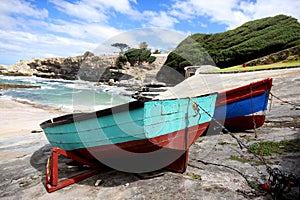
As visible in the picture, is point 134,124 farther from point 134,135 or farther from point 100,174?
point 100,174

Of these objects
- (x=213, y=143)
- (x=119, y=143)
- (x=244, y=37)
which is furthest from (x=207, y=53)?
(x=119, y=143)

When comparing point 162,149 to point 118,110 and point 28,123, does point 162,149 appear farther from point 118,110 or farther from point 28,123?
point 28,123

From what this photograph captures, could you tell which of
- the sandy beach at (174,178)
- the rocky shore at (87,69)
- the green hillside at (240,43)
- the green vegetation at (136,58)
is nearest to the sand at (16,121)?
the sandy beach at (174,178)

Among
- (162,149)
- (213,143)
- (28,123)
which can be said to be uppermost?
(162,149)

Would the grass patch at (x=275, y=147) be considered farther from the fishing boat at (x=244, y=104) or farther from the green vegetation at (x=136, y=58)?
the green vegetation at (x=136, y=58)

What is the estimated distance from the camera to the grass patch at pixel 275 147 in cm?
488

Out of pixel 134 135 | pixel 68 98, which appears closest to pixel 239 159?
pixel 134 135

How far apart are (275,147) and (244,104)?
2.05 m

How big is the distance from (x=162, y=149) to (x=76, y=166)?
2.35 m

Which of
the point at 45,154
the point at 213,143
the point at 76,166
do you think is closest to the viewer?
the point at 76,166

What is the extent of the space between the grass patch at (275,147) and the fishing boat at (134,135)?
4.65 ft

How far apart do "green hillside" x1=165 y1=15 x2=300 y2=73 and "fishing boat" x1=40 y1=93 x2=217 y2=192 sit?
2526cm

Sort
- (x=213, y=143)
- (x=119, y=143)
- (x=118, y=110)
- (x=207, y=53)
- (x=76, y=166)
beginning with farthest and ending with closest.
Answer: (x=207, y=53)
(x=213, y=143)
(x=76, y=166)
(x=119, y=143)
(x=118, y=110)

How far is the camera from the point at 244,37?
3441cm
